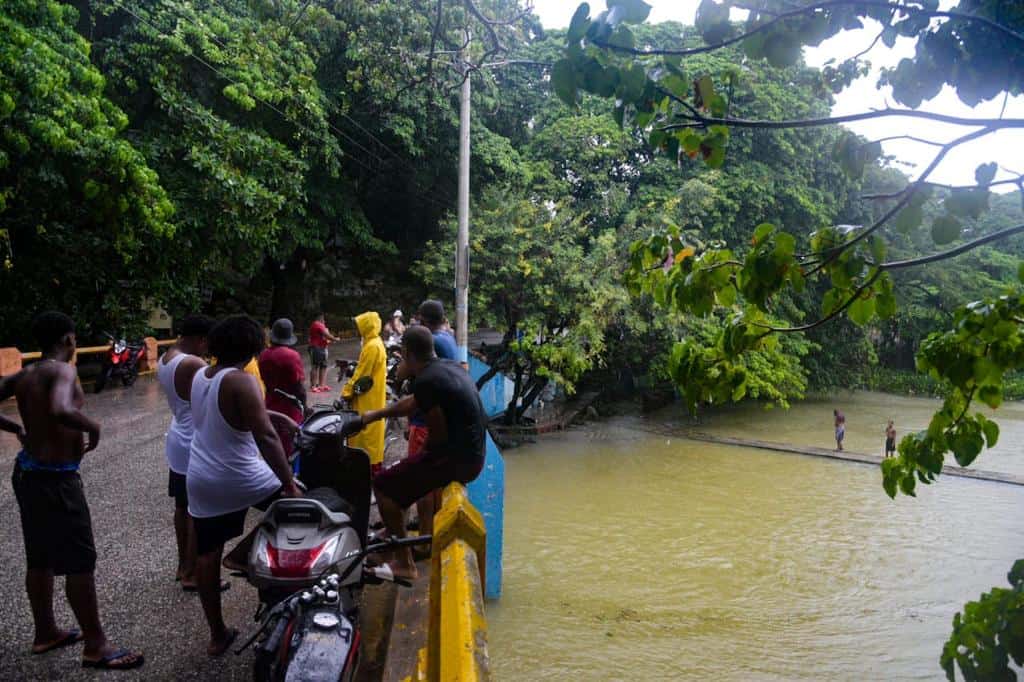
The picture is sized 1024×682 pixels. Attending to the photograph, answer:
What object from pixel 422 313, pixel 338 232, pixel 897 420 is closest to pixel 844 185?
pixel 897 420

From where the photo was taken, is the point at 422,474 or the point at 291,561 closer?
the point at 291,561

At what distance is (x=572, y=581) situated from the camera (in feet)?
36.1

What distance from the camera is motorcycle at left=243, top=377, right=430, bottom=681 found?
Answer: 8.48ft

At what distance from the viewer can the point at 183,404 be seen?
4.39 metres

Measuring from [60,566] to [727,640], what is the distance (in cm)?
809

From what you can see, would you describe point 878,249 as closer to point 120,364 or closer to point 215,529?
point 215,529

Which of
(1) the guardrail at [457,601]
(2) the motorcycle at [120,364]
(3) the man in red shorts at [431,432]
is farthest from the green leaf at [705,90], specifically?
(2) the motorcycle at [120,364]

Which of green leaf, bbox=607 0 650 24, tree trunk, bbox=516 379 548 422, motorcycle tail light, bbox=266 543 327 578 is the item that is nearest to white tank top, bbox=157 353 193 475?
motorcycle tail light, bbox=266 543 327 578

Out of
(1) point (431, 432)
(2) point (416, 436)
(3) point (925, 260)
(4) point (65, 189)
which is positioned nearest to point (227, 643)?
(1) point (431, 432)

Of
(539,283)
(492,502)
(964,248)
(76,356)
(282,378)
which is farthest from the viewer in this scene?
(539,283)

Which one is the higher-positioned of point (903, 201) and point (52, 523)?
point (903, 201)

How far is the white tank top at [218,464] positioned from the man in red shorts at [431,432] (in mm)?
688

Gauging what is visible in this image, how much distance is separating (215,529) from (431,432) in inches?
46.1

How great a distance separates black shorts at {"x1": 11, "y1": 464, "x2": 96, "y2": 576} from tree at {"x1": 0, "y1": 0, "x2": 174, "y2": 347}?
8.58m
